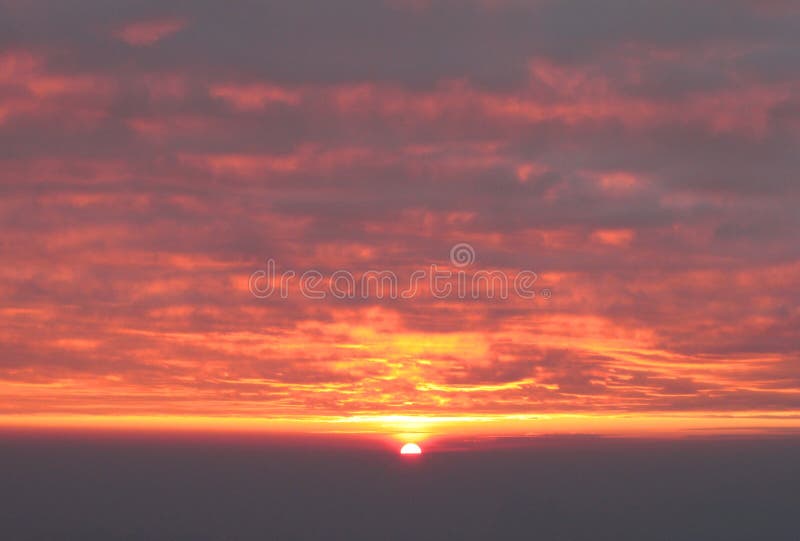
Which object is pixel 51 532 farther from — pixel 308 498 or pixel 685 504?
pixel 685 504

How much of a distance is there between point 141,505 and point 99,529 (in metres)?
33.1

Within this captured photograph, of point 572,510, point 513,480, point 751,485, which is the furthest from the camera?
point 513,480

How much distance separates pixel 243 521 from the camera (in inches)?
5030

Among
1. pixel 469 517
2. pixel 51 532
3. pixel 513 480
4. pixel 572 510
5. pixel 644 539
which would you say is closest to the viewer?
pixel 644 539

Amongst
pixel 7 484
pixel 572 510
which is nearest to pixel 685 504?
pixel 572 510

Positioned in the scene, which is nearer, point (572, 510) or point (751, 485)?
point (572, 510)

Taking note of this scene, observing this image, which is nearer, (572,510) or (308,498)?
(572,510)

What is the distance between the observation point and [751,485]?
182 meters

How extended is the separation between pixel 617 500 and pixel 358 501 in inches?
1777

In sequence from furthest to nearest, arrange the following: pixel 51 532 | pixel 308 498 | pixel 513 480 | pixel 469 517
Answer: pixel 513 480 < pixel 308 498 < pixel 469 517 < pixel 51 532

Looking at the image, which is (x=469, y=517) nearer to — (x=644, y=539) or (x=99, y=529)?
(x=644, y=539)

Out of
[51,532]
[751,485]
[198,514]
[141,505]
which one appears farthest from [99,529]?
[751,485]

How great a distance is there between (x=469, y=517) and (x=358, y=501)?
1308 inches

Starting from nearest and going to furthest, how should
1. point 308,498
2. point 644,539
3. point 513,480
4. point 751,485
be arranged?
point 644,539, point 308,498, point 751,485, point 513,480
